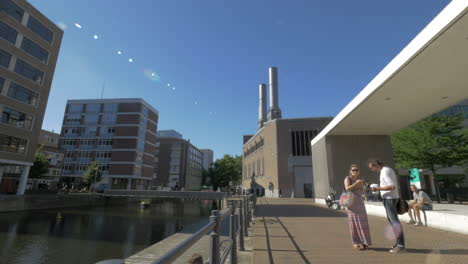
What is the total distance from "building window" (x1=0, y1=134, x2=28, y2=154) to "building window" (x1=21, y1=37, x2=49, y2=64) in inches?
404

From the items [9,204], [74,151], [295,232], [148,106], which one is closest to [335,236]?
[295,232]

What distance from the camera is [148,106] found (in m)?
56.8

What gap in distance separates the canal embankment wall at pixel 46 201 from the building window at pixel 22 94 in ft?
35.6

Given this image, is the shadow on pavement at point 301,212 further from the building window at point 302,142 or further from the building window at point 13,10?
the building window at point 13,10

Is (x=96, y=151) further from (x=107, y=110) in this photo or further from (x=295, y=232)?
(x=295, y=232)

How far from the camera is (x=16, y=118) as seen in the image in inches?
1067

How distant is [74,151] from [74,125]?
19.7ft

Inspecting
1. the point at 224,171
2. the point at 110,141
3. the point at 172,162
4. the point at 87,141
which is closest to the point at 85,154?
the point at 87,141

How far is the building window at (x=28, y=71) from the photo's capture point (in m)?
27.5

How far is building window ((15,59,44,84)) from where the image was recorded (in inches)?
1083

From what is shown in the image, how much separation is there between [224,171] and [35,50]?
5812cm

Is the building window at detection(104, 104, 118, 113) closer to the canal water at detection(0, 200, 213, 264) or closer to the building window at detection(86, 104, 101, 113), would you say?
the building window at detection(86, 104, 101, 113)

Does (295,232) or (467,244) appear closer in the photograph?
(467,244)

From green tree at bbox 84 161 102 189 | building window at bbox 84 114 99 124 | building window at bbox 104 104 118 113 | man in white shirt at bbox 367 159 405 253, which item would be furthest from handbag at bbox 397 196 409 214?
building window at bbox 84 114 99 124
